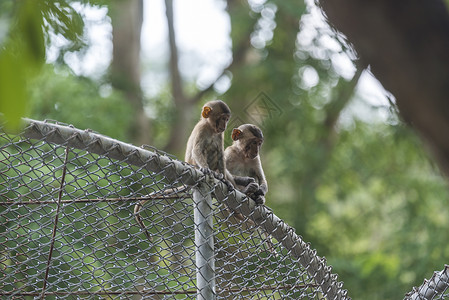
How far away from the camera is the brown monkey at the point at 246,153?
5.17m

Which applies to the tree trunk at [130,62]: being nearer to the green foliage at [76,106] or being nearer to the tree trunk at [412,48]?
the green foliage at [76,106]

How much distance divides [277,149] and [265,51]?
71.0 inches

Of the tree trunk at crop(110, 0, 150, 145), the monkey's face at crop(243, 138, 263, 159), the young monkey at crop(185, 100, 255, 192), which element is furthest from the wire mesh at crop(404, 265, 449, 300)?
the tree trunk at crop(110, 0, 150, 145)

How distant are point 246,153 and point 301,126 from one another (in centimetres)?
766

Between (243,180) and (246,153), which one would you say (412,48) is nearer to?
(243,180)

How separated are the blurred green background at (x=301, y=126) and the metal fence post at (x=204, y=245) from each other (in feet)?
18.9

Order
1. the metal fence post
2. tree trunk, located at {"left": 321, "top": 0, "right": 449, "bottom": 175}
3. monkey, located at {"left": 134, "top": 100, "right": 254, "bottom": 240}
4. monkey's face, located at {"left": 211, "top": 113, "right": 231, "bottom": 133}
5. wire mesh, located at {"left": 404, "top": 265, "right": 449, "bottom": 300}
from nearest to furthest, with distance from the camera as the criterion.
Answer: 1. tree trunk, located at {"left": 321, "top": 0, "right": 449, "bottom": 175}
2. the metal fence post
3. wire mesh, located at {"left": 404, "top": 265, "right": 449, "bottom": 300}
4. monkey, located at {"left": 134, "top": 100, "right": 254, "bottom": 240}
5. monkey's face, located at {"left": 211, "top": 113, "right": 231, "bottom": 133}

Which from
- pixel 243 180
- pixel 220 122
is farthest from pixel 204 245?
pixel 220 122

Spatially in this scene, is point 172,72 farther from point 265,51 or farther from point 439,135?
point 439,135

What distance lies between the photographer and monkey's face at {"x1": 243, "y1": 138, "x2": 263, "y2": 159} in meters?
5.16

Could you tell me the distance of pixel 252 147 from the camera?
5.18m

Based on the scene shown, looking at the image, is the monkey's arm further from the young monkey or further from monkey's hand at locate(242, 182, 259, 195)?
monkey's hand at locate(242, 182, 259, 195)

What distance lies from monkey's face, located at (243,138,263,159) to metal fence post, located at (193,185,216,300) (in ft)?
5.86

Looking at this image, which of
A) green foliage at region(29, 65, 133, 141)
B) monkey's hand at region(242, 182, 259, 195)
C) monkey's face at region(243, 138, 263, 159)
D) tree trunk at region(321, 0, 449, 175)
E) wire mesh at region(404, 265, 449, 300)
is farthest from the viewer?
green foliage at region(29, 65, 133, 141)
